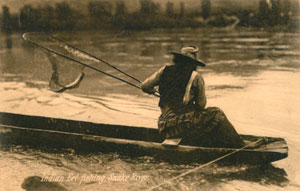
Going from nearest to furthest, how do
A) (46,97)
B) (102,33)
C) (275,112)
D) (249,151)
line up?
1. (249,151)
2. (275,112)
3. (46,97)
4. (102,33)

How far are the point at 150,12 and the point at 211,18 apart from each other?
1472mm

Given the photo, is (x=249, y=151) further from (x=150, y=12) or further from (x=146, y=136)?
(x=150, y=12)

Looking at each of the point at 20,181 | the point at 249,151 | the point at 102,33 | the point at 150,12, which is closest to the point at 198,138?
the point at 249,151

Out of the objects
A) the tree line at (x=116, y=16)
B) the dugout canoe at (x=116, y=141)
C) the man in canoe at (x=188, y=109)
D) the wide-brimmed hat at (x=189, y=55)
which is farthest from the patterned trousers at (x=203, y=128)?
the tree line at (x=116, y=16)

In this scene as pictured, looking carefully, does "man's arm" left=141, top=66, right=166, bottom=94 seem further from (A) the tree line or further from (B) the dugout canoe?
(A) the tree line

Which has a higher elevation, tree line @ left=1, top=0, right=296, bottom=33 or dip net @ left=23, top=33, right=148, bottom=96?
tree line @ left=1, top=0, right=296, bottom=33

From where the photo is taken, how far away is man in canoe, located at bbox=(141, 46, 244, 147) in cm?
336

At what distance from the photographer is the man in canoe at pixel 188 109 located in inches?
132

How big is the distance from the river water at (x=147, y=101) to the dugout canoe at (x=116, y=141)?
14 cm

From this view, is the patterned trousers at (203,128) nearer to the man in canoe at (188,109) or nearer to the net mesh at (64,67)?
the man in canoe at (188,109)

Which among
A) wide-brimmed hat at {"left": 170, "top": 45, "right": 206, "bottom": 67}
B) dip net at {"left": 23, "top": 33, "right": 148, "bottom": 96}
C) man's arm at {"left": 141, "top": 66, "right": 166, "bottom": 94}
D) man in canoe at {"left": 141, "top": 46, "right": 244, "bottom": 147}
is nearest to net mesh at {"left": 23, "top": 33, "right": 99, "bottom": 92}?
dip net at {"left": 23, "top": 33, "right": 148, "bottom": 96}

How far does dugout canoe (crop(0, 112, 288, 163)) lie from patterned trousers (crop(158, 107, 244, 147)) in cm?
11

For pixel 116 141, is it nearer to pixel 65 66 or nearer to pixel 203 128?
pixel 203 128

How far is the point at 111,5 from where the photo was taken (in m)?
5.98
